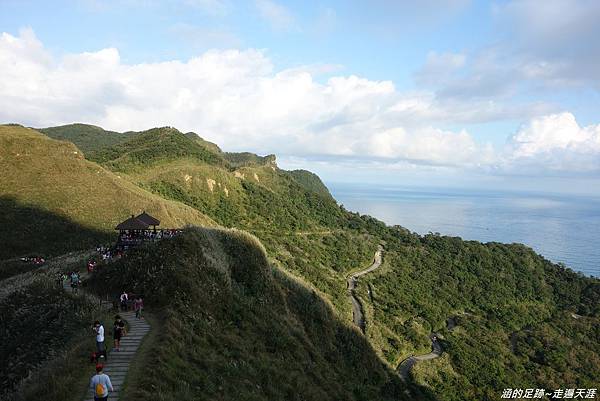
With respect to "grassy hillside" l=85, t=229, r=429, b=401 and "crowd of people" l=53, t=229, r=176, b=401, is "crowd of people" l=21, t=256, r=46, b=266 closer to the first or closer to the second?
"crowd of people" l=53, t=229, r=176, b=401

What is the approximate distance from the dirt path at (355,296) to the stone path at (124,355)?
146ft

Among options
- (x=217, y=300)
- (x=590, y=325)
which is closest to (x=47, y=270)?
(x=217, y=300)

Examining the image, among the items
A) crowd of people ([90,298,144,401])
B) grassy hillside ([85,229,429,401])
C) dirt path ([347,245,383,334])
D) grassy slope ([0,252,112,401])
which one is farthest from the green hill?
grassy slope ([0,252,112,401])

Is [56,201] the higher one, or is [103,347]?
[56,201]

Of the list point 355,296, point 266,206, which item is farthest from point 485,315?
point 266,206

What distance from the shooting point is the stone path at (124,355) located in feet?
40.8

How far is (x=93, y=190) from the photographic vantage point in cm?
6456

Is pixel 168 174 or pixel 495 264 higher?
pixel 168 174

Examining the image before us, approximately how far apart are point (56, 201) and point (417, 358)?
5904cm

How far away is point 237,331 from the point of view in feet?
67.3

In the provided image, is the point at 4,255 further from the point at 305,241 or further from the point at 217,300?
the point at 305,241

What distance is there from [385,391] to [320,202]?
11250cm

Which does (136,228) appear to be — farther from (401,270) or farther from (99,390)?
(401,270)

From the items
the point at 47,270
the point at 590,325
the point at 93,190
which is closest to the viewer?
the point at 47,270
